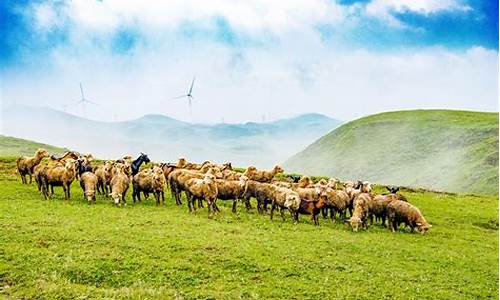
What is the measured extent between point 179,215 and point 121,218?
10.0 ft

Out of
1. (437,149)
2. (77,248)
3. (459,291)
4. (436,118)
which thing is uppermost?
(436,118)

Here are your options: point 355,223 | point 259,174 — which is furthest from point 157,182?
point 355,223

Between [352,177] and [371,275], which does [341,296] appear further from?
[352,177]

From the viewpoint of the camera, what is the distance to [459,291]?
19.6 m

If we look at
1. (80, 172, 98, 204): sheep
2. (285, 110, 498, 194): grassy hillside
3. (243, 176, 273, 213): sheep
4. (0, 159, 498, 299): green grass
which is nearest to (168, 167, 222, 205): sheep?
(243, 176, 273, 213): sheep

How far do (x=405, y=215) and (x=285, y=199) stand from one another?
259 inches

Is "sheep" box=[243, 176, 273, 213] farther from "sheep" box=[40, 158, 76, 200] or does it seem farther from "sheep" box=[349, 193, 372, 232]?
"sheep" box=[40, 158, 76, 200]

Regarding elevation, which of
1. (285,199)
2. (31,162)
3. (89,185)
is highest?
(31,162)

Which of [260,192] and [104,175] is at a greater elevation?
[104,175]

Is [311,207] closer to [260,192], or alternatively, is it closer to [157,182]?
[260,192]

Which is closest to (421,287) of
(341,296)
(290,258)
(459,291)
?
(459,291)

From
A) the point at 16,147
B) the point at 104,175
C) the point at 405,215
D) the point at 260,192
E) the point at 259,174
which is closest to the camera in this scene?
the point at 405,215

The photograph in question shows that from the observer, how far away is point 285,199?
2853 centimetres

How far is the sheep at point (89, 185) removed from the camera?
99.5 ft
